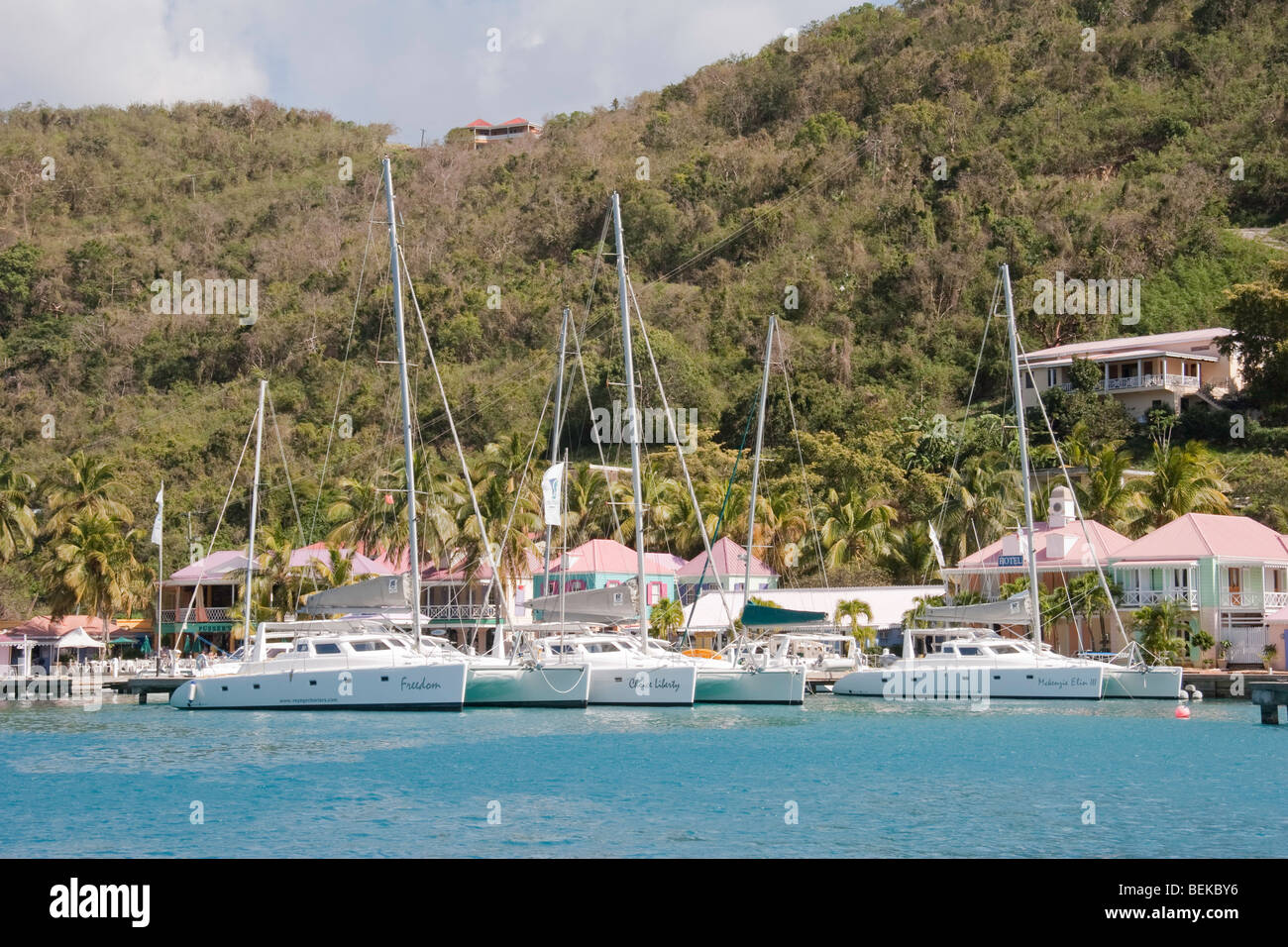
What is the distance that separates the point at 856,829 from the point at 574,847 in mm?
4625

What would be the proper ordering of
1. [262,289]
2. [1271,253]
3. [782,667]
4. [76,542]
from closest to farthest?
1. [782,667]
2. [76,542]
3. [1271,253]
4. [262,289]

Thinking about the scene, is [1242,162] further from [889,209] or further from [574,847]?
[574,847]

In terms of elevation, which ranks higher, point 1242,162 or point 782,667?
point 1242,162

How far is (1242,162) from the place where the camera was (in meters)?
96.9

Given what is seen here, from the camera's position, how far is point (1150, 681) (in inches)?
1663

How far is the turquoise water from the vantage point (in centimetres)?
2052

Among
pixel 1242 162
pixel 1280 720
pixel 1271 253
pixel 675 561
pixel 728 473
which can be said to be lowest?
pixel 1280 720

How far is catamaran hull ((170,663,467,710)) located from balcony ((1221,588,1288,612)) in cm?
2708

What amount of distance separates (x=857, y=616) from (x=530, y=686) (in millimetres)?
17962

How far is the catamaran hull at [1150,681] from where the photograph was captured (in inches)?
1657

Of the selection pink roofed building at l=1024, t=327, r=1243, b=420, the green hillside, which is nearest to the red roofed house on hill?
the green hillside

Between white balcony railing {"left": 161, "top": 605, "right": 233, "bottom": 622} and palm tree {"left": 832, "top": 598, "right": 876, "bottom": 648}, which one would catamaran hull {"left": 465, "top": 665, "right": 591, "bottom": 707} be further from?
white balcony railing {"left": 161, "top": 605, "right": 233, "bottom": 622}

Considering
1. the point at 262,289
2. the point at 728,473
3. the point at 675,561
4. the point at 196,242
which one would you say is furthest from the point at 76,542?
the point at 196,242

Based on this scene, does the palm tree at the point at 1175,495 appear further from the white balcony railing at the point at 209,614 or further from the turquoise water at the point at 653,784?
the white balcony railing at the point at 209,614
